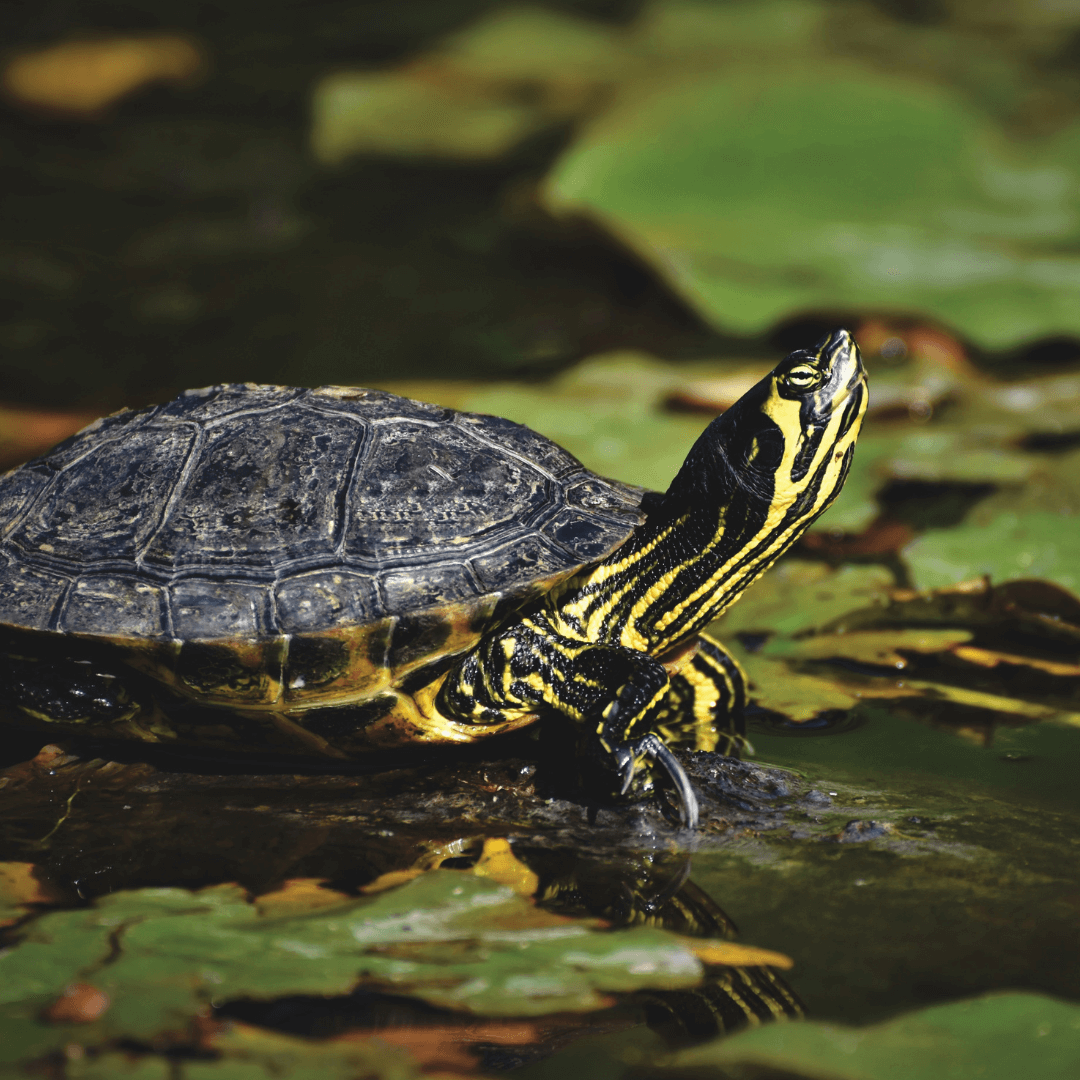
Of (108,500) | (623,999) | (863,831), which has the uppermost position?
(108,500)

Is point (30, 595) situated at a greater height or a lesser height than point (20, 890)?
greater

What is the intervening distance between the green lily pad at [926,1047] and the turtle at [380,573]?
0.70 meters

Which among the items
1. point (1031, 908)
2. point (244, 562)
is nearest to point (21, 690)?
point (244, 562)

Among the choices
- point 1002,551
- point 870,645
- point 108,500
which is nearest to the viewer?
point 108,500

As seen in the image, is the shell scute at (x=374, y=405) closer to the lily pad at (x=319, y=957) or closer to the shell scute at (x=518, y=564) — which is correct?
the shell scute at (x=518, y=564)

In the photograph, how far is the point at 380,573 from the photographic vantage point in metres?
2.42

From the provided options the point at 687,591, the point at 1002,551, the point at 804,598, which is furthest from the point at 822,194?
the point at 687,591

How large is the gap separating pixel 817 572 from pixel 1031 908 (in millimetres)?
1820

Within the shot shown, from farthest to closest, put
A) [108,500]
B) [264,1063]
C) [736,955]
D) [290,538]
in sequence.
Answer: [108,500], [290,538], [736,955], [264,1063]

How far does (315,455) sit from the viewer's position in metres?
2.59

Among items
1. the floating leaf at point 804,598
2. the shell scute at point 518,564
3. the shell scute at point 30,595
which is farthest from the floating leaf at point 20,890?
the floating leaf at point 804,598

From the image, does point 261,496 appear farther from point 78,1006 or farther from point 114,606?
point 78,1006

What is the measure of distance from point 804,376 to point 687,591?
26.3 inches

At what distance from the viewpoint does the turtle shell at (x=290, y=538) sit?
2.36 m
